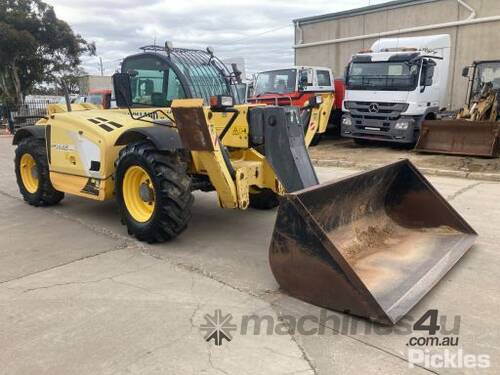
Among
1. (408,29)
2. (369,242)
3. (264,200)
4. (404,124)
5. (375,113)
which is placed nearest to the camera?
(369,242)

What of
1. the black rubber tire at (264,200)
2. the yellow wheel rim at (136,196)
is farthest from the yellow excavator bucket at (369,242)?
the yellow wheel rim at (136,196)

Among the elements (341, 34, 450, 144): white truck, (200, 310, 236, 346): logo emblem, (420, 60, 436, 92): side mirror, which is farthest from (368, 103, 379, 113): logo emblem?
(200, 310, 236, 346): logo emblem

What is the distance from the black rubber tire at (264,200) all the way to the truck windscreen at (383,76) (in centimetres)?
716

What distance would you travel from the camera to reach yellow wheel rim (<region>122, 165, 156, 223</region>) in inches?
205

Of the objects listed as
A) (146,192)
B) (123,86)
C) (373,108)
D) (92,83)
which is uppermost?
(92,83)

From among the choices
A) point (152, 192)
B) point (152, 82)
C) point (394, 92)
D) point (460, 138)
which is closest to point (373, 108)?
point (394, 92)

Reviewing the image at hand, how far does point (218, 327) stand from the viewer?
338 cm

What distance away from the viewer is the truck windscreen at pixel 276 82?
13922 millimetres

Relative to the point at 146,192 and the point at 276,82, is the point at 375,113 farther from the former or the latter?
the point at 146,192

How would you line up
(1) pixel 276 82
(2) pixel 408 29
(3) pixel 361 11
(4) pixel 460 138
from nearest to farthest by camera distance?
(4) pixel 460 138
(1) pixel 276 82
(2) pixel 408 29
(3) pixel 361 11

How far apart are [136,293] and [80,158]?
257cm

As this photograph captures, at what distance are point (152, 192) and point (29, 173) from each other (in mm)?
3266

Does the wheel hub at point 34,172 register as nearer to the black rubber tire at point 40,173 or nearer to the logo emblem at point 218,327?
the black rubber tire at point 40,173

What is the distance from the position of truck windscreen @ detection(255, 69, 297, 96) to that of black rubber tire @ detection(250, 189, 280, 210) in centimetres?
798
